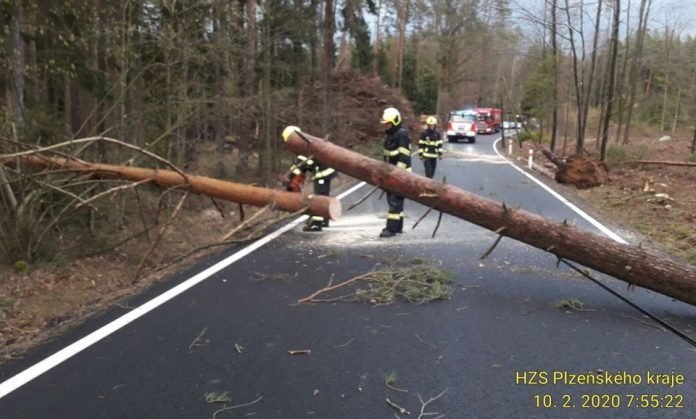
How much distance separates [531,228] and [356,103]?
2387cm

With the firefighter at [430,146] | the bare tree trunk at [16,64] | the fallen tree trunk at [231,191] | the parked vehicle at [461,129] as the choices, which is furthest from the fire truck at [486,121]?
the fallen tree trunk at [231,191]

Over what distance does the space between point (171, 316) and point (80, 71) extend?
6.14 meters

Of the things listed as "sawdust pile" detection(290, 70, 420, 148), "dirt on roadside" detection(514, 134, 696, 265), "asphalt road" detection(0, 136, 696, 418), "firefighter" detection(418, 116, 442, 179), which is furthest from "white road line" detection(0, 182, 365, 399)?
"sawdust pile" detection(290, 70, 420, 148)

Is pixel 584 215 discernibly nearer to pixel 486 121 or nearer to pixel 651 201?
pixel 651 201

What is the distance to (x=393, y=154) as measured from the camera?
30.9 ft

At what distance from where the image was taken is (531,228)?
20.7 feet

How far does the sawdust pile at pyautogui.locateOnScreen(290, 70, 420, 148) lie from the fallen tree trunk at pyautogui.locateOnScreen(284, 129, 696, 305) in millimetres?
16994

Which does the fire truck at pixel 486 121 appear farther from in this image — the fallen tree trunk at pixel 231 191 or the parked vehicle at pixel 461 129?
the fallen tree trunk at pixel 231 191

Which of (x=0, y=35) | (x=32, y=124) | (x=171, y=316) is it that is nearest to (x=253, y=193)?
(x=171, y=316)

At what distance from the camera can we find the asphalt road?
12.1 feet

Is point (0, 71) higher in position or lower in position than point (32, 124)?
higher

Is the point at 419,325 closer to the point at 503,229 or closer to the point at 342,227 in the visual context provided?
the point at 503,229

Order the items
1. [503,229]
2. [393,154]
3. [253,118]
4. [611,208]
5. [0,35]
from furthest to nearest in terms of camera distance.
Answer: [253,118]
[611,208]
[393,154]
[0,35]
[503,229]

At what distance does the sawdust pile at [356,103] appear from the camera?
2539cm
